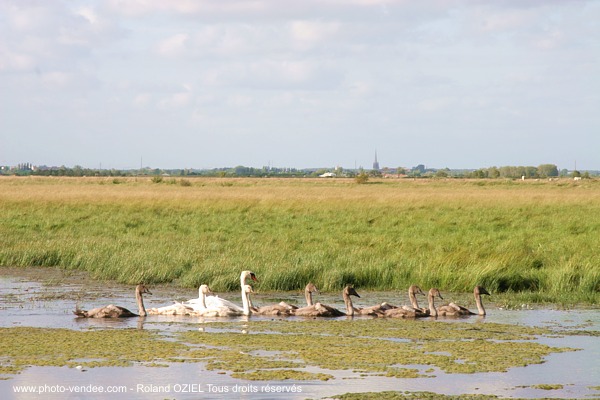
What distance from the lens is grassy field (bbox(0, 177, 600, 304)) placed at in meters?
18.1

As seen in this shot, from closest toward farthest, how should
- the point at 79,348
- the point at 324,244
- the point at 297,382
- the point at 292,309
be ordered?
the point at 297,382 → the point at 79,348 → the point at 292,309 → the point at 324,244

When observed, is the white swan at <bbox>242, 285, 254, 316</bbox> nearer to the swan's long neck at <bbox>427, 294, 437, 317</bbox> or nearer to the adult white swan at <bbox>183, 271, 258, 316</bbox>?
the adult white swan at <bbox>183, 271, 258, 316</bbox>

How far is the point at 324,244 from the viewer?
23.5 metres

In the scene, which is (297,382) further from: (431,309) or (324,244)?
(324,244)

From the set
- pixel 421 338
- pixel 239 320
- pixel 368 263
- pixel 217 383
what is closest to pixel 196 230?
pixel 368 263

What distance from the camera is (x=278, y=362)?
420 inches

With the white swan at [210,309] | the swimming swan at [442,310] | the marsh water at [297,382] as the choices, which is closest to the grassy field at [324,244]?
the swimming swan at [442,310]

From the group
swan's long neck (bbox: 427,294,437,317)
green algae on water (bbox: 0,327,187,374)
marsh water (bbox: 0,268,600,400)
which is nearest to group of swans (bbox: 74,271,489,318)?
swan's long neck (bbox: 427,294,437,317)

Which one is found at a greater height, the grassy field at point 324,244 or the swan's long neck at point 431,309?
the grassy field at point 324,244

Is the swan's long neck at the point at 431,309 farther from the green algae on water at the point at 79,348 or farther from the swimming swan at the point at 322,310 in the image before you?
the green algae on water at the point at 79,348

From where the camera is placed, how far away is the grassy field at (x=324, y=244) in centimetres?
1811

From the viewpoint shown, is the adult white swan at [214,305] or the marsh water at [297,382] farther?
the adult white swan at [214,305]

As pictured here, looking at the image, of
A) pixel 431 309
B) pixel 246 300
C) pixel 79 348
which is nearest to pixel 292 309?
pixel 246 300

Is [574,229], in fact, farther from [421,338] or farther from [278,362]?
[278,362]
